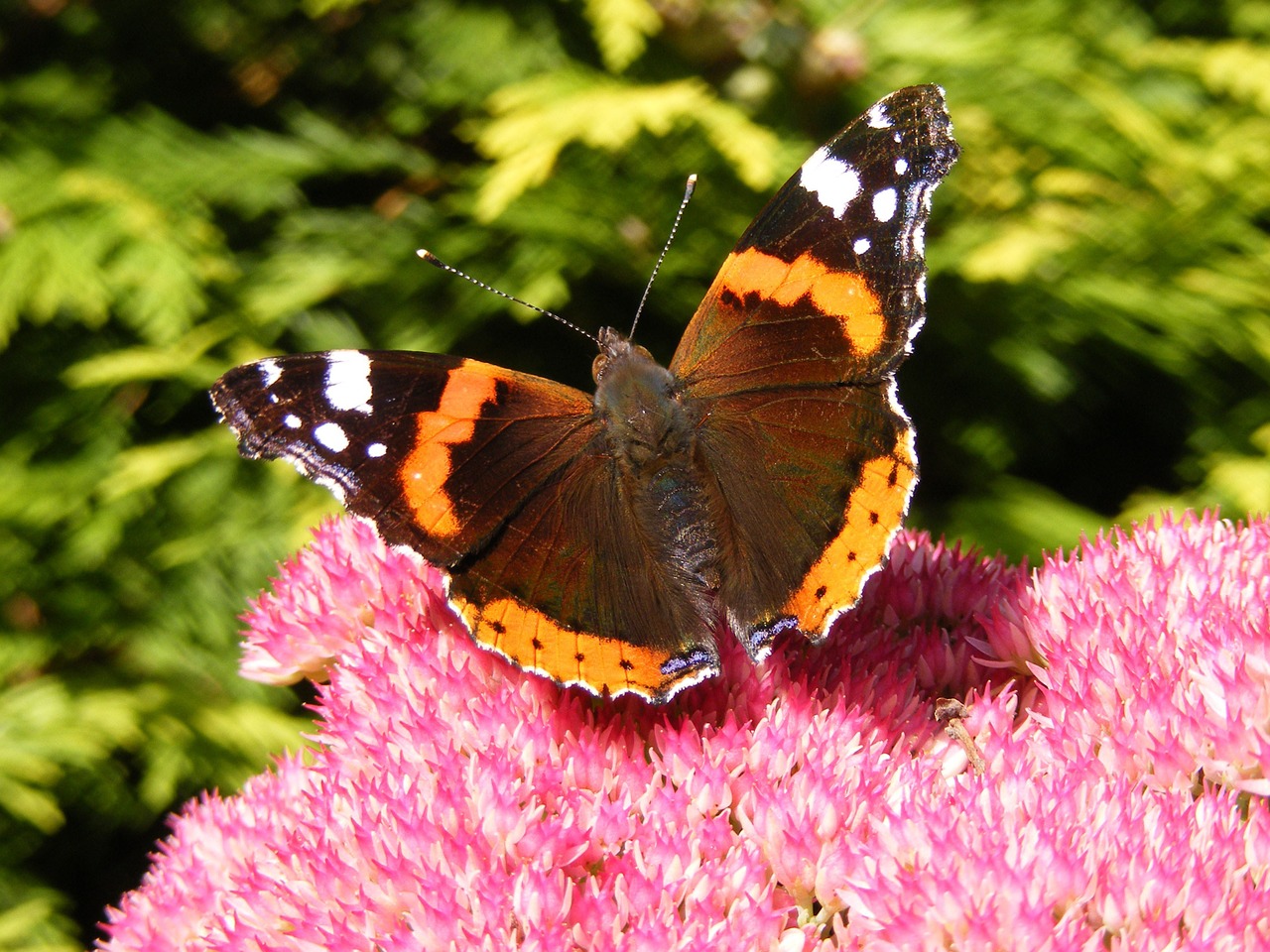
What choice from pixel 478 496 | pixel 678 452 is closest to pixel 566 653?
pixel 478 496

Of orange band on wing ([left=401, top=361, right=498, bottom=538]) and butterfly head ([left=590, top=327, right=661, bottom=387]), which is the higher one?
butterfly head ([left=590, top=327, right=661, bottom=387])

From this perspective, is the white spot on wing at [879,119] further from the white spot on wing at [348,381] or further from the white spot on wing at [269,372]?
the white spot on wing at [269,372]

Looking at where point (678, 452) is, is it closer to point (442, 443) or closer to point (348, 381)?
point (442, 443)

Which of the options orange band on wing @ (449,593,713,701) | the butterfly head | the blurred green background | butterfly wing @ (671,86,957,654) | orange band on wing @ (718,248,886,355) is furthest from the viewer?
the blurred green background

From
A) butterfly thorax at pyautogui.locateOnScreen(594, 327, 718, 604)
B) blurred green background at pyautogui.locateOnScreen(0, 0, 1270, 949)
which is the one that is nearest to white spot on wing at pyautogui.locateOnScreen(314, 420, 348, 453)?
butterfly thorax at pyautogui.locateOnScreen(594, 327, 718, 604)

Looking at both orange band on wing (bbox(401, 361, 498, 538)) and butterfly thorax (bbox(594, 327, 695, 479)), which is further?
butterfly thorax (bbox(594, 327, 695, 479))

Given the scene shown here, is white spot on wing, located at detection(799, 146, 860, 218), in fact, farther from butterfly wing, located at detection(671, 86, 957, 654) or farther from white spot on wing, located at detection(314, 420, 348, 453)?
white spot on wing, located at detection(314, 420, 348, 453)
